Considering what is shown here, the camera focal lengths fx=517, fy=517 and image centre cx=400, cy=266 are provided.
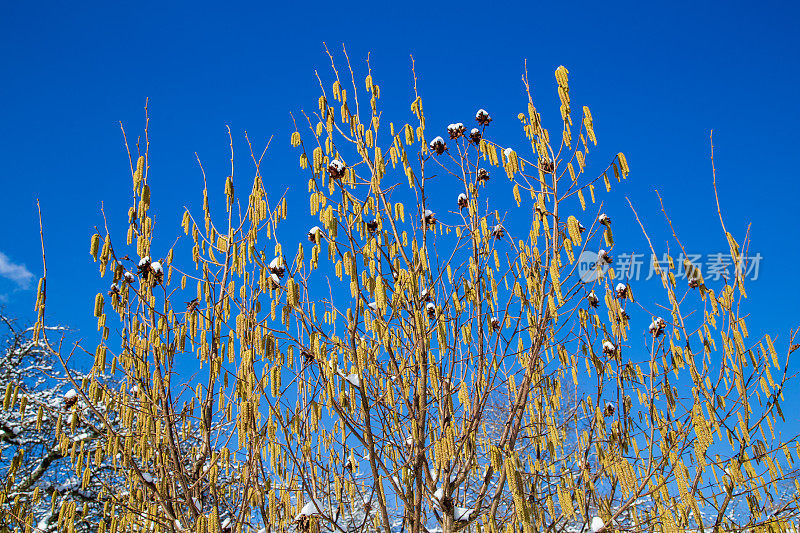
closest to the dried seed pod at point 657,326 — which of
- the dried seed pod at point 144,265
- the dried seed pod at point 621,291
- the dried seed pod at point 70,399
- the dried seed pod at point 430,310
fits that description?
the dried seed pod at point 621,291

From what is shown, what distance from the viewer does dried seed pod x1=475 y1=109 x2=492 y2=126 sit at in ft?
9.16

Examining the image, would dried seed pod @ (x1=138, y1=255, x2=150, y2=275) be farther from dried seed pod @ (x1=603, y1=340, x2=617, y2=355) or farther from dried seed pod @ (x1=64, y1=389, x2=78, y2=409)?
dried seed pod @ (x1=603, y1=340, x2=617, y2=355)

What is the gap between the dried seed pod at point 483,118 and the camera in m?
2.79

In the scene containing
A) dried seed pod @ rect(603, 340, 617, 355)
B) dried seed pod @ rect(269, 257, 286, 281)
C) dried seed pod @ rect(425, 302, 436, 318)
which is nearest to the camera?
dried seed pod @ rect(269, 257, 286, 281)

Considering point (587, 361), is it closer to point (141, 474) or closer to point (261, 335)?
point (261, 335)

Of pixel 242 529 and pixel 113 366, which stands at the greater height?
pixel 113 366

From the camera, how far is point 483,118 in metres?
2.80

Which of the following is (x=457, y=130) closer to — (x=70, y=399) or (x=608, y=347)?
(x=608, y=347)

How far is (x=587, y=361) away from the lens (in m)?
2.62

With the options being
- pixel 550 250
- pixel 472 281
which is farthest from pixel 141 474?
pixel 550 250

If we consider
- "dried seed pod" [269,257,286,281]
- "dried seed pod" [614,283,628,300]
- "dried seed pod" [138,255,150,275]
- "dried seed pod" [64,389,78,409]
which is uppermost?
"dried seed pod" [138,255,150,275]

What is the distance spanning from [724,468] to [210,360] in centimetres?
253

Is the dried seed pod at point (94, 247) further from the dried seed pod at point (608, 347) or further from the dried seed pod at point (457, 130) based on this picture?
the dried seed pod at point (608, 347)

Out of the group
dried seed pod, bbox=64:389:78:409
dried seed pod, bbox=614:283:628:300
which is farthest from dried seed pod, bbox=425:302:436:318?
dried seed pod, bbox=64:389:78:409
